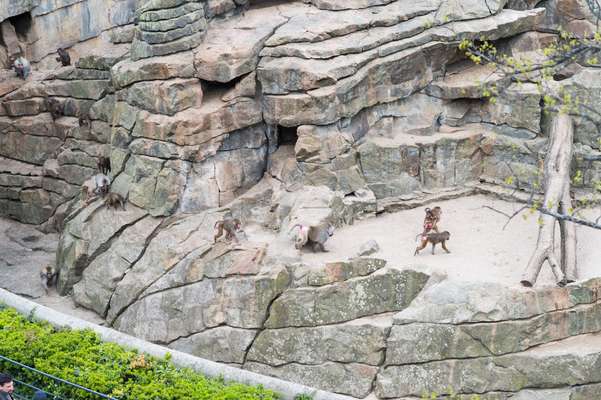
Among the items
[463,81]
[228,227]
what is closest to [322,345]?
[228,227]

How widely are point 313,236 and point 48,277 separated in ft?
31.5

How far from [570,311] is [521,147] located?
761cm

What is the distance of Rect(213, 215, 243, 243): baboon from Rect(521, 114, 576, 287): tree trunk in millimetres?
7917

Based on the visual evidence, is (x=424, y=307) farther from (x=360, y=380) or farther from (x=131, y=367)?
(x=131, y=367)

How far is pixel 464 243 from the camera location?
108 ft

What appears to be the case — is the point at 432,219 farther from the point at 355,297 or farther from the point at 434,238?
the point at 355,297

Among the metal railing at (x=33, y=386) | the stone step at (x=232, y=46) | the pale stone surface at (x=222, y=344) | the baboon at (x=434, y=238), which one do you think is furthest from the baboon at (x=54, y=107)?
the metal railing at (x=33, y=386)

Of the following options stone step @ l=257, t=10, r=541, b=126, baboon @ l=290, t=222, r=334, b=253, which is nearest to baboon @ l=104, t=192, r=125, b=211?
stone step @ l=257, t=10, r=541, b=126

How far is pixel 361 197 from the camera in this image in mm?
34750

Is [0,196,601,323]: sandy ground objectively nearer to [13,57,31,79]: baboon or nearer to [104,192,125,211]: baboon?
[104,192,125,211]: baboon

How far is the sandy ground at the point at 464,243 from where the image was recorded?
30750 mm

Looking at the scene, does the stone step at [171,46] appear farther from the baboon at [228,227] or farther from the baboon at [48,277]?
the baboon at [48,277]

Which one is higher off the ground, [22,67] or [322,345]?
[22,67]

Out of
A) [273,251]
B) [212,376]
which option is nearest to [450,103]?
[273,251]
